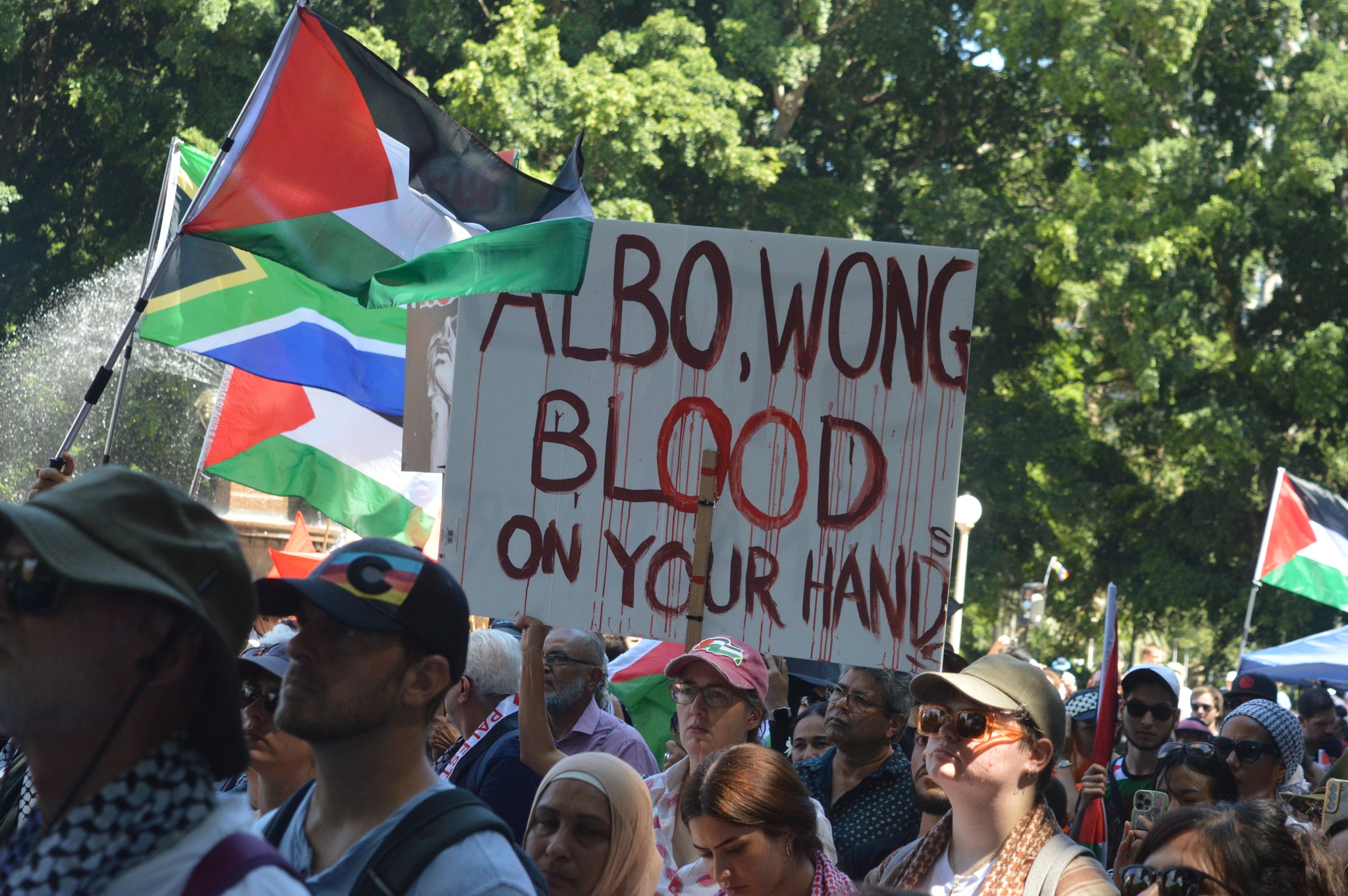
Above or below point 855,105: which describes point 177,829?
below

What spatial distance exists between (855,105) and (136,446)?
1171cm

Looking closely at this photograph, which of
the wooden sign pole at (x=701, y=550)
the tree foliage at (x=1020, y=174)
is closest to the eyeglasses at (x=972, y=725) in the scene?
the wooden sign pole at (x=701, y=550)

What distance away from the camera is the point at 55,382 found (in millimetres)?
17953

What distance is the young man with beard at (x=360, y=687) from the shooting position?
78.6 inches

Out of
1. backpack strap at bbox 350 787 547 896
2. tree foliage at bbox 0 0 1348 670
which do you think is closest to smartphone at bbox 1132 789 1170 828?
backpack strap at bbox 350 787 547 896

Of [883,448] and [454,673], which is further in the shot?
[883,448]

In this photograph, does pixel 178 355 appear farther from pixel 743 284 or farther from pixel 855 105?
pixel 743 284

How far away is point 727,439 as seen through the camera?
3.77 metres

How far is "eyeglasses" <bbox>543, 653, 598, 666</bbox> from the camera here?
4496 millimetres

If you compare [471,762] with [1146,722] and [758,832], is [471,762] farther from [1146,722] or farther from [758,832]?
[1146,722]

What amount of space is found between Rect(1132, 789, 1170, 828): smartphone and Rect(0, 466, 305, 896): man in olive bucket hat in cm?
296

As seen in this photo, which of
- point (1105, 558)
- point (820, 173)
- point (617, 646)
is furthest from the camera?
point (820, 173)

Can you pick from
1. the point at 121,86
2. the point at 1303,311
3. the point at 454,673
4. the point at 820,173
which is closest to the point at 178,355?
the point at 121,86

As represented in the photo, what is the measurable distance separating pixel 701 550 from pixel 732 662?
25.4 inches
